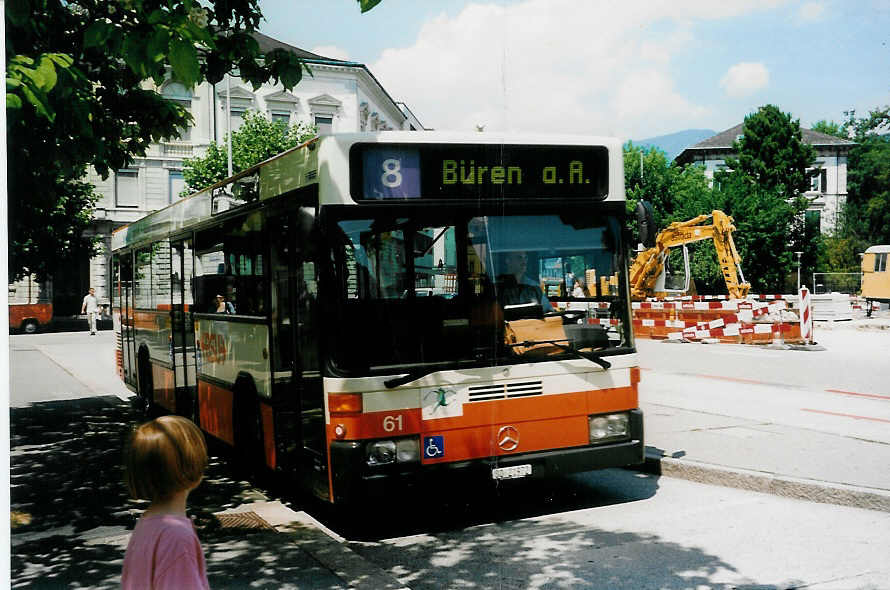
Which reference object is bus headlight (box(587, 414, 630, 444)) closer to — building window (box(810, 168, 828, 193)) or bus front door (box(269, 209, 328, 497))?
bus front door (box(269, 209, 328, 497))

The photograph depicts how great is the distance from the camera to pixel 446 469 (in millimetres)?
6055

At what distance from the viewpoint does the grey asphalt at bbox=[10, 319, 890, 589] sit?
527 cm

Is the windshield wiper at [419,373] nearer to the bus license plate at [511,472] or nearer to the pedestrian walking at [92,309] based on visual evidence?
the bus license plate at [511,472]

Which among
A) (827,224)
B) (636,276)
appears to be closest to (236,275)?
(636,276)

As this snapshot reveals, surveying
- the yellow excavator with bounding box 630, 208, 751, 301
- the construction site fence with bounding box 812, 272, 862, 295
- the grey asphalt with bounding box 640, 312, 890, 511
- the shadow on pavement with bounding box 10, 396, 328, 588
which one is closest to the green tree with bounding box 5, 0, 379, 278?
the shadow on pavement with bounding box 10, 396, 328, 588

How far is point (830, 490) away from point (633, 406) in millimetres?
1558

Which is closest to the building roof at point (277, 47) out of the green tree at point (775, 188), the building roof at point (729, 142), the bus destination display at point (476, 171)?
the bus destination display at point (476, 171)

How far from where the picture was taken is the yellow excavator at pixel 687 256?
87.7ft

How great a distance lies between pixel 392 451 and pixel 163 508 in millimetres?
3594

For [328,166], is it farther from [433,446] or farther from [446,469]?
[446,469]

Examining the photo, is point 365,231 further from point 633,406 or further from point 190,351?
point 190,351

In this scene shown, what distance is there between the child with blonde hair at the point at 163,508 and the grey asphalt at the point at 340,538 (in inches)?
105

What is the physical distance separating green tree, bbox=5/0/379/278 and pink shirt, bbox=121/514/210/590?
2.17 metres

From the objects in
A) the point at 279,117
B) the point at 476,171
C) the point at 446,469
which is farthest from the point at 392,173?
the point at 279,117
